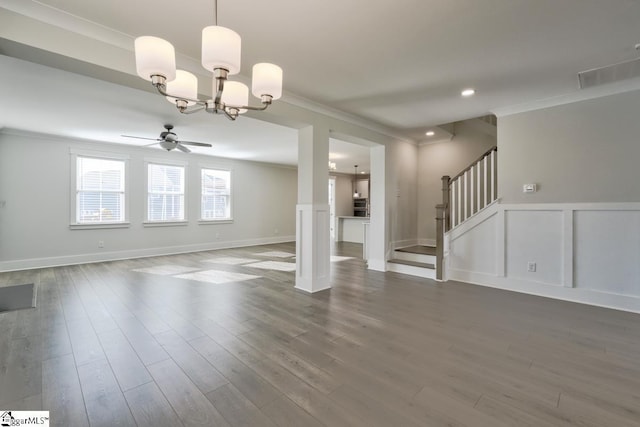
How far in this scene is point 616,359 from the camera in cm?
218

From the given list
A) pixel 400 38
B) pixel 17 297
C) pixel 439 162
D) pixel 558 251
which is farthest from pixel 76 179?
pixel 558 251

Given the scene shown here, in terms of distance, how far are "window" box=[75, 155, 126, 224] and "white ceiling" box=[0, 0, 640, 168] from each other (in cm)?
290

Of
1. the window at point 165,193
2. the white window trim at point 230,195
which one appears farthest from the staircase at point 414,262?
the window at point 165,193

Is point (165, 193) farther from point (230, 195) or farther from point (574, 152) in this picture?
point (574, 152)

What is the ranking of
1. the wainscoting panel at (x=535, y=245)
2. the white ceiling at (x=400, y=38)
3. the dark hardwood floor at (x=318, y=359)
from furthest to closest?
the wainscoting panel at (x=535, y=245), the white ceiling at (x=400, y=38), the dark hardwood floor at (x=318, y=359)

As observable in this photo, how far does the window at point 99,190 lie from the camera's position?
5.81 meters

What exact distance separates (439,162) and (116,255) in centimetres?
751

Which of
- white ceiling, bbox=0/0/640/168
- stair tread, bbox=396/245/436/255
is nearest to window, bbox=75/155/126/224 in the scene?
white ceiling, bbox=0/0/640/168

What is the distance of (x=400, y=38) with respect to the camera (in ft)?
7.79

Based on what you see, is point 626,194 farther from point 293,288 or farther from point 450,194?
point 293,288

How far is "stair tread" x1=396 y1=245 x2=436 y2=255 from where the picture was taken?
525 cm

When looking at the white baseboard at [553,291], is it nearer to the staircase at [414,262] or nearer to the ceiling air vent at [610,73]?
the staircase at [414,262]

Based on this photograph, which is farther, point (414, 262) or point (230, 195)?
point (230, 195)

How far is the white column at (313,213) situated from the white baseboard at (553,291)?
230 centimetres
